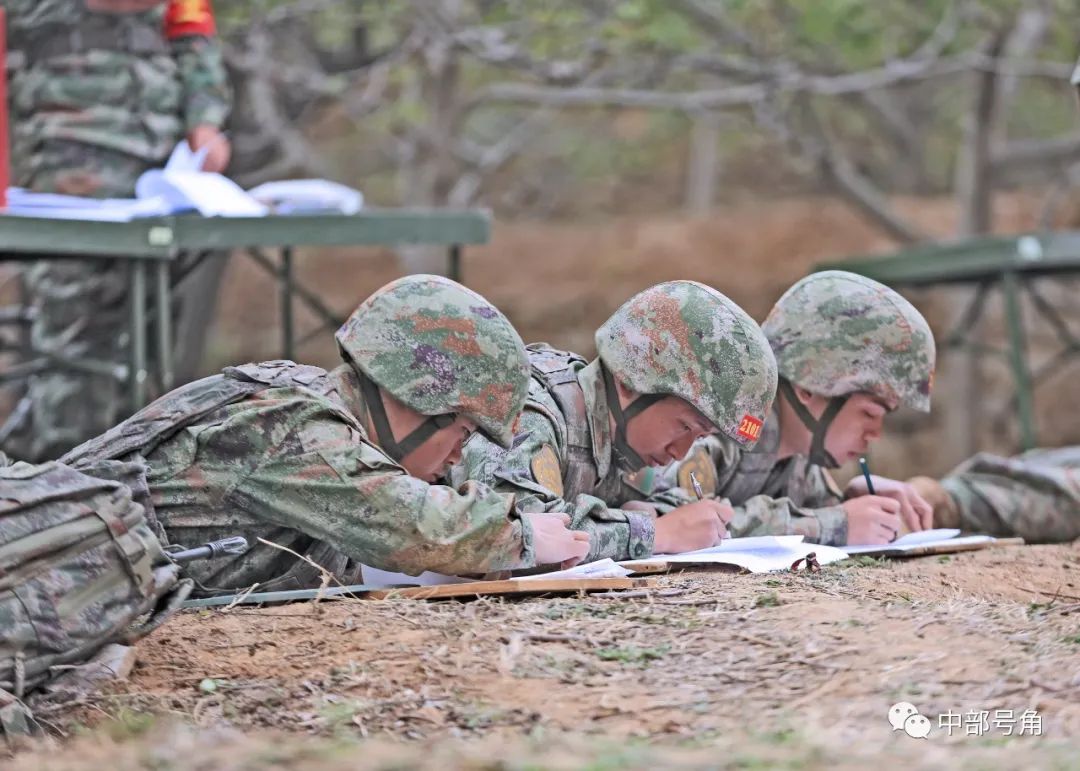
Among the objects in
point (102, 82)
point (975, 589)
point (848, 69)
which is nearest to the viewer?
point (975, 589)

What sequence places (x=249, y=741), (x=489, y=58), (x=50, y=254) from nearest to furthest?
(x=249, y=741), (x=50, y=254), (x=489, y=58)

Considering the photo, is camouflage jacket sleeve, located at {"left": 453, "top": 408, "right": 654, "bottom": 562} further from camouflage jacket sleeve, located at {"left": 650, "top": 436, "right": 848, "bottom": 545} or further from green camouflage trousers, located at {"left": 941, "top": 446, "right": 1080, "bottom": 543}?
green camouflage trousers, located at {"left": 941, "top": 446, "right": 1080, "bottom": 543}

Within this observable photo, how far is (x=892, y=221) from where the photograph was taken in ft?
38.7

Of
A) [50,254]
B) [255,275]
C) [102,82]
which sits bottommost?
[255,275]

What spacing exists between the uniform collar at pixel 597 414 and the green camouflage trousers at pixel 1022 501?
6.79ft

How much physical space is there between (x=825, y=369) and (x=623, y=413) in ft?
3.25

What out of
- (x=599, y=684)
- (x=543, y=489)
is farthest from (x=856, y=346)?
(x=599, y=684)

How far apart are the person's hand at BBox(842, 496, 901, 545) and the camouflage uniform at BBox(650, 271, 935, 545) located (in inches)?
1.1

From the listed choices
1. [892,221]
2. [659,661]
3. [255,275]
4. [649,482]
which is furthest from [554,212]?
[659,661]

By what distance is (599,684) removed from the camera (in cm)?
326

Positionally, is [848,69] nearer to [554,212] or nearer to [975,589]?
[975,589]

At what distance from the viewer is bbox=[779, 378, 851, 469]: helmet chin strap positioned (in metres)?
5.44

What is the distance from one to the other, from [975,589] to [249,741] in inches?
98.0

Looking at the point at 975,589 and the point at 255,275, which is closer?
the point at 975,589
